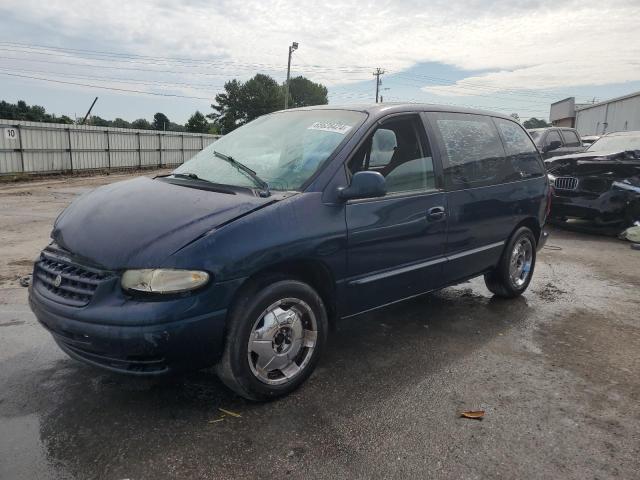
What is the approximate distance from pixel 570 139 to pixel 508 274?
38.1ft

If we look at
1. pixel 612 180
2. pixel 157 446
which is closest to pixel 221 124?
pixel 612 180

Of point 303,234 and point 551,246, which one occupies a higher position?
point 303,234

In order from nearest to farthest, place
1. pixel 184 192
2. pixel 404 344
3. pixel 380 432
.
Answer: pixel 380 432
pixel 184 192
pixel 404 344

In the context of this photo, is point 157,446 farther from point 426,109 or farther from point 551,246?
point 551,246

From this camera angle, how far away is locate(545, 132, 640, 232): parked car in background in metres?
8.46

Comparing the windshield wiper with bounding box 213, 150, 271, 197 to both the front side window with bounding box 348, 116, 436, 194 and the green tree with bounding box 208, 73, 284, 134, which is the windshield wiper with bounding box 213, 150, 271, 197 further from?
the green tree with bounding box 208, 73, 284, 134

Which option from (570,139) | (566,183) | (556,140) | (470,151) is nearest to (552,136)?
(556,140)

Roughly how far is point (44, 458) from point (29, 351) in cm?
141

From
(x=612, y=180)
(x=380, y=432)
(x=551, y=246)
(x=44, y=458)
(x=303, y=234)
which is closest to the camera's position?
(x=44, y=458)

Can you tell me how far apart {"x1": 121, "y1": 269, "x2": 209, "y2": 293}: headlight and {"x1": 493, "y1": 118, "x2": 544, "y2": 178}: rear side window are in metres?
3.42

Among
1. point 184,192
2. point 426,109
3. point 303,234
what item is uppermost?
point 426,109

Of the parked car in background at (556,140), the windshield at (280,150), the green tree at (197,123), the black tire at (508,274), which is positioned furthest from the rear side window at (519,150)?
the green tree at (197,123)

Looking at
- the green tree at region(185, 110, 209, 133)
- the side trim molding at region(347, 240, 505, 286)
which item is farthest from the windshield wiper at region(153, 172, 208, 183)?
the green tree at region(185, 110, 209, 133)

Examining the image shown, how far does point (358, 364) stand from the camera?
11.5ft
